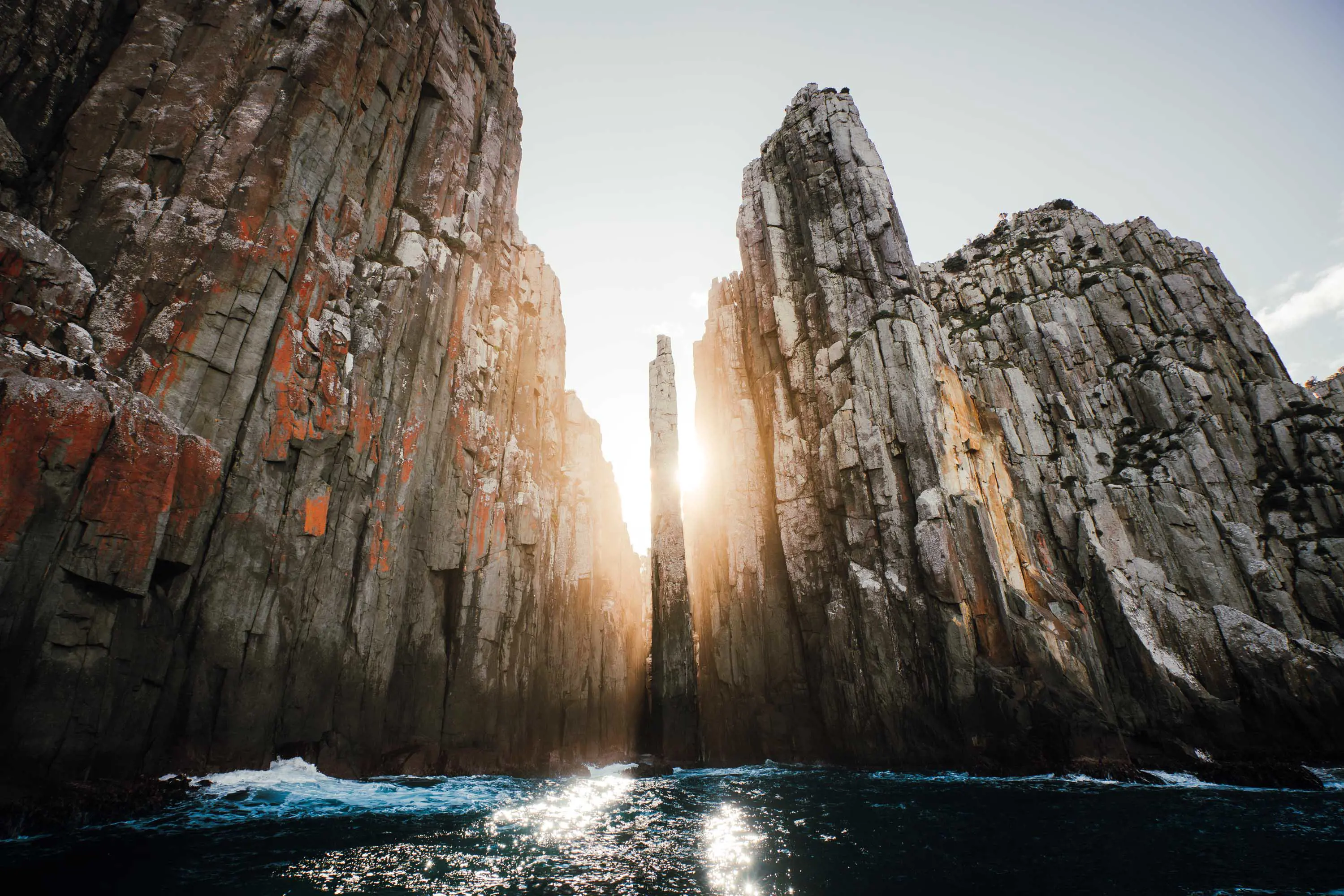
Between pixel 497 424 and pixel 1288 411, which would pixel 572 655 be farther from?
pixel 1288 411

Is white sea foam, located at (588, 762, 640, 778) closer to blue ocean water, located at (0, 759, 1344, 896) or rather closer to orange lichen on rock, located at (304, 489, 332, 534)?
blue ocean water, located at (0, 759, 1344, 896)

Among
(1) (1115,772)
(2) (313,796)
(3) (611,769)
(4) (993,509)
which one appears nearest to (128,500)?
(2) (313,796)

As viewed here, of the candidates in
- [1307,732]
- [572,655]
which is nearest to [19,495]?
[572,655]

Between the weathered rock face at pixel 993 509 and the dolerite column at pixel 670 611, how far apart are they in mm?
2054

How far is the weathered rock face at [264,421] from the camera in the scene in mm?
11891

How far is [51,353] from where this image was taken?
12.3m

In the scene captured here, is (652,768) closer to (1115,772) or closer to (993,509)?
(1115,772)

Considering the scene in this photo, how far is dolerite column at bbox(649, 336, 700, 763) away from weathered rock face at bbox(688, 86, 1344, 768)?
6.74 ft

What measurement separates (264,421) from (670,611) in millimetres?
20186

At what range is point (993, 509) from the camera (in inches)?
1069

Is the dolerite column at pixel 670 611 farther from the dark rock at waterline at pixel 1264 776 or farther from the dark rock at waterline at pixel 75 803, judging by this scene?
the dark rock at waterline at pixel 1264 776

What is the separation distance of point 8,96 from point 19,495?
54.6ft

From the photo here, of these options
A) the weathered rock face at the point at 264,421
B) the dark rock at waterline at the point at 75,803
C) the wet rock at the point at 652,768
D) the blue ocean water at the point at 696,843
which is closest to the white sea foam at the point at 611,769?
the wet rock at the point at 652,768

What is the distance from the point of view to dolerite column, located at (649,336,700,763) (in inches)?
1055
